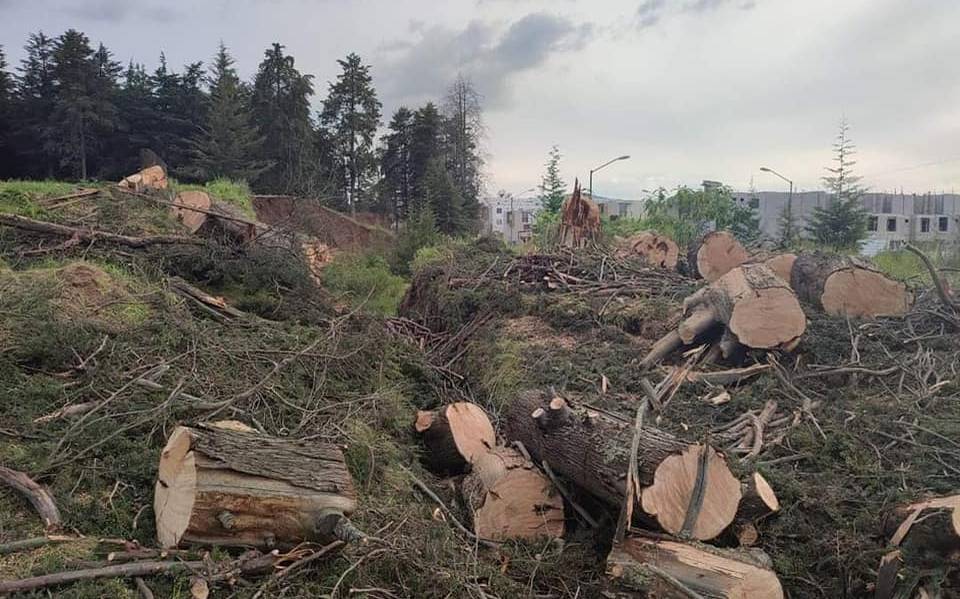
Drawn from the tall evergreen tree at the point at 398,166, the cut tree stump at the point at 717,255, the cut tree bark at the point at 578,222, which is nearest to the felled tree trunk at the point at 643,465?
the cut tree stump at the point at 717,255

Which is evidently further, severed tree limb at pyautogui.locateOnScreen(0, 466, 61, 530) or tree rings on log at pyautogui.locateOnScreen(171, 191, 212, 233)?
tree rings on log at pyautogui.locateOnScreen(171, 191, 212, 233)

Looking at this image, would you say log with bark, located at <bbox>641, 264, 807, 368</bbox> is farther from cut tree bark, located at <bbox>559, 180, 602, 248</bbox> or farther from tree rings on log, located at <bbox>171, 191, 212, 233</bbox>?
tree rings on log, located at <bbox>171, 191, 212, 233</bbox>

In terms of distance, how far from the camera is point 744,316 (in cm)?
591

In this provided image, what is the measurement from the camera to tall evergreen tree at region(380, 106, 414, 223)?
30188mm

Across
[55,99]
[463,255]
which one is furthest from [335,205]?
[463,255]

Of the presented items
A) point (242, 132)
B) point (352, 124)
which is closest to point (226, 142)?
point (242, 132)

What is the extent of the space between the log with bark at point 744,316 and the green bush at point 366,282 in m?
5.60

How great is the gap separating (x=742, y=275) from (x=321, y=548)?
188 inches

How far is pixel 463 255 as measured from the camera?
1170cm

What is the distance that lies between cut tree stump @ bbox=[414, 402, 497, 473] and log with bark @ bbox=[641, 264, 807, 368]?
2.15 m

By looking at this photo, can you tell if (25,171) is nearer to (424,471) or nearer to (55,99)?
(55,99)

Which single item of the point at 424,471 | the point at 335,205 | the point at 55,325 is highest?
the point at 335,205

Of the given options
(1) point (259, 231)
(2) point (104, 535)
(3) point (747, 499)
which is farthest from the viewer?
(1) point (259, 231)

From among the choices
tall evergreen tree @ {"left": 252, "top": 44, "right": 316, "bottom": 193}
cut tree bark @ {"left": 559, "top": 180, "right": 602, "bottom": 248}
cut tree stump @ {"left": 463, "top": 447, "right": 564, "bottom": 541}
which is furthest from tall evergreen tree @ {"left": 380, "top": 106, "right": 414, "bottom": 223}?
cut tree stump @ {"left": 463, "top": 447, "right": 564, "bottom": 541}
